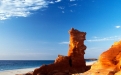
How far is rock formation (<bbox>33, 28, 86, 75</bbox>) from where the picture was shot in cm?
3708

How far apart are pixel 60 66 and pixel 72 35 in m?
6.88

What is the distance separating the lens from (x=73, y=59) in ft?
128

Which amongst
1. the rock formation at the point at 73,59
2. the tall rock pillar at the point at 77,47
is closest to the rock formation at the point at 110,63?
the rock formation at the point at 73,59

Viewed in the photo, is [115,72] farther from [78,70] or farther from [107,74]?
[78,70]

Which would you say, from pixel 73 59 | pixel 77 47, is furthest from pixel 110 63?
pixel 77 47

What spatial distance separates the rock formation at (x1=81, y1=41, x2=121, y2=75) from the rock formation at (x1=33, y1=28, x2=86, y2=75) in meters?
23.5

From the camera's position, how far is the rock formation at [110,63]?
39.1 feet

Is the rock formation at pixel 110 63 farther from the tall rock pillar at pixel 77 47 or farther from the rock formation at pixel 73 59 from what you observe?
the tall rock pillar at pixel 77 47

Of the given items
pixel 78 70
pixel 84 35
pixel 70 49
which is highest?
pixel 84 35

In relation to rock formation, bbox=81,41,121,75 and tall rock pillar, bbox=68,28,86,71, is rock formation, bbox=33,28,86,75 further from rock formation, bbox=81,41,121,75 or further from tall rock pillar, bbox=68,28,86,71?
rock formation, bbox=81,41,121,75

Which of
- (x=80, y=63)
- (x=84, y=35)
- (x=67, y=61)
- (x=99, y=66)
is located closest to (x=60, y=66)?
(x=67, y=61)

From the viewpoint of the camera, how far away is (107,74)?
1145cm

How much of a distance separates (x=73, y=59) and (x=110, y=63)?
26.4 metres

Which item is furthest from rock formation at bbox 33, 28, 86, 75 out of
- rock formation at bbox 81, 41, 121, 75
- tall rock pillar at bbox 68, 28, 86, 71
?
rock formation at bbox 81, 41, 121, 75
